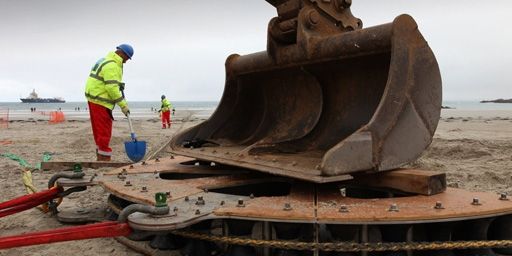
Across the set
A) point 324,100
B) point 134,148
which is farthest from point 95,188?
point 324,100

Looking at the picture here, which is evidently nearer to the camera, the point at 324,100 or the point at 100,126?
the point at 324,100

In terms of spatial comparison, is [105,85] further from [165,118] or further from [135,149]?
[165,118]

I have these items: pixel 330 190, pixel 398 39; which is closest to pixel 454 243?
pixel 330 190

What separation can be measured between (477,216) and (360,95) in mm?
1736

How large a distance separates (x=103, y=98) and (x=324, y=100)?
11.1 ft

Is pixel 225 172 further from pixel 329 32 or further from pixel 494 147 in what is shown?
pixel 494 147

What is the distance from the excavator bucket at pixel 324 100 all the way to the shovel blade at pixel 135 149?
82.0 inches

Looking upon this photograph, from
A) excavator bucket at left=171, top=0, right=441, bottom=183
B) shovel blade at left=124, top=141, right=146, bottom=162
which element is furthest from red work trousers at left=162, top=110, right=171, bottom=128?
excavator bucket at left=171, top=0, right=441, bottom=183

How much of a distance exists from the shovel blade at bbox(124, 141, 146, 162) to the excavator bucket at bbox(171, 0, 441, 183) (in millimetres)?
2082

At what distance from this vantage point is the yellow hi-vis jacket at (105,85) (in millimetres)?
6480

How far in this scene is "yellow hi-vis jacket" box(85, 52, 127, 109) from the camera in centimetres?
648

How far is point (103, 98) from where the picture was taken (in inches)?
256

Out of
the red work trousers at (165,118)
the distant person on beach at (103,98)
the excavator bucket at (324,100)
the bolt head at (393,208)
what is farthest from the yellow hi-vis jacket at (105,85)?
the red work trousers at (165,118)

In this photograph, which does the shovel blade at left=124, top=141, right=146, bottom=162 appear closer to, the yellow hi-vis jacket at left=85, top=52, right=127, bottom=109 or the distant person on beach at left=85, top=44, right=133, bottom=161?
the distant person on beach at left=85, top=44, right=133, bottom=161
